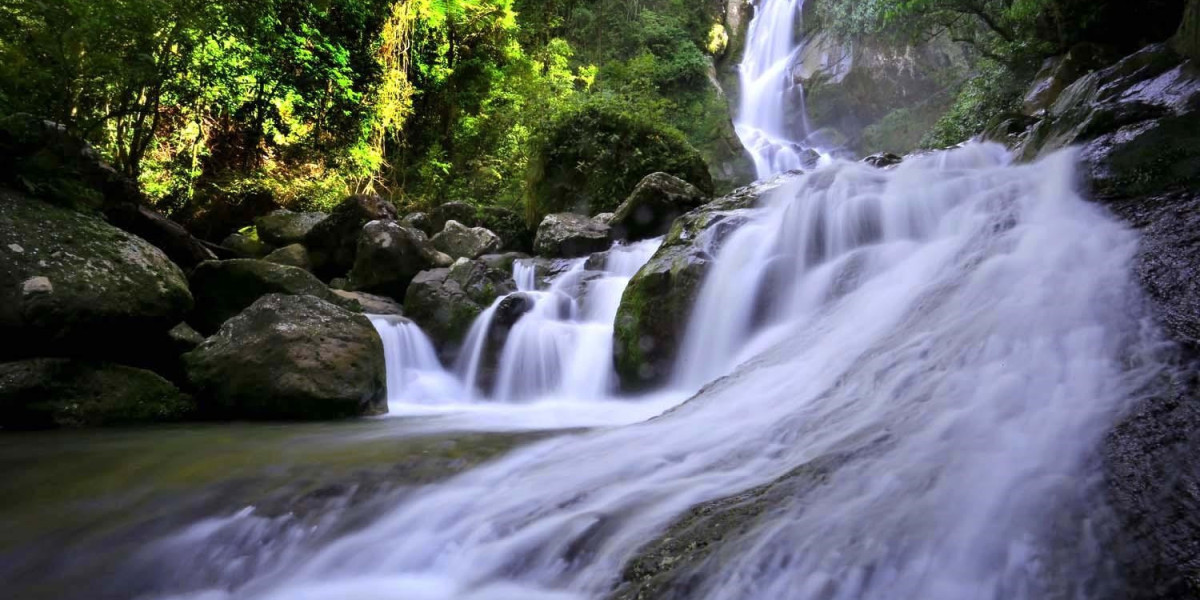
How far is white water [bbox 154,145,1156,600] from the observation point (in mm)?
1772

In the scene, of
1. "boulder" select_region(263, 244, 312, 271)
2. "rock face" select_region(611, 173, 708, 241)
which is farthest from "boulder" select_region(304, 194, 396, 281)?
"rock face" select_region(611, 173, 708, 241)

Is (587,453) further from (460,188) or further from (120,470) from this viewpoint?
(460,188)

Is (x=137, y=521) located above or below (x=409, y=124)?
below

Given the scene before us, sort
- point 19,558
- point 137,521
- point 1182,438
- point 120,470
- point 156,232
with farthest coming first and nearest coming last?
point 156,232 < point 120,470 < point 137,521 < point 19,558 < point 1182,438

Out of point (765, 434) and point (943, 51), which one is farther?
point (943, 51)

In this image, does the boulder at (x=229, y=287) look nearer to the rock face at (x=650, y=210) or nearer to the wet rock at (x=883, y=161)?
the rock face at (x=650, y=210)

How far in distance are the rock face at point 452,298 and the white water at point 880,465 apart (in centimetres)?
394

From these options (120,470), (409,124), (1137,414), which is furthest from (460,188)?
(1137,414)

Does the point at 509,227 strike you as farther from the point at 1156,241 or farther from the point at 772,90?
the point at 772,90

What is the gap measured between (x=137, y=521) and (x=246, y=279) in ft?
13.8

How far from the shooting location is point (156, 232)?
22.3ft

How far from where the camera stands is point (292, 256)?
10188 mm

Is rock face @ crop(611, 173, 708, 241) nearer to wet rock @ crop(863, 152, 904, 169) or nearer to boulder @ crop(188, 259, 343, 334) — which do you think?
wet rock @ crop(863, 152, 904, 169)

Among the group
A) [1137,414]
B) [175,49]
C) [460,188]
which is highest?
[175,49]
